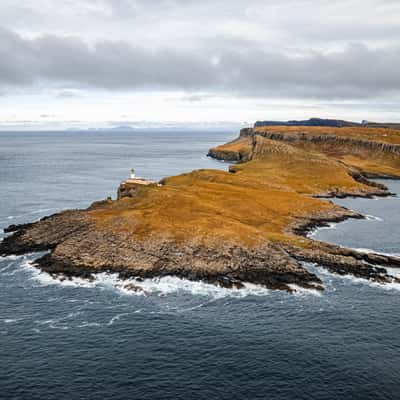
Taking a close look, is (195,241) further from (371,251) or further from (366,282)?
(371,251)

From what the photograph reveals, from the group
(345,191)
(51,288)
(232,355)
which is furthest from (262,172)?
(232,355)

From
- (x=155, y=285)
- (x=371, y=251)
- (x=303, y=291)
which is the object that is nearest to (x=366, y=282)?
(x=303, y=291)

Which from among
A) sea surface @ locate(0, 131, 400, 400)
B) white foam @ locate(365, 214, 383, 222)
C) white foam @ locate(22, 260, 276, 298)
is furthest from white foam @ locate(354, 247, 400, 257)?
white foam @ locate(365, 214, 383, 222)

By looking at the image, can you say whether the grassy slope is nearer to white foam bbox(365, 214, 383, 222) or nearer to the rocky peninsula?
the rocky peninsula

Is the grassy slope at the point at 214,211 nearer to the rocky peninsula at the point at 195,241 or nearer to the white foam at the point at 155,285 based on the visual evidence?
the rocky peninsula at the point at 195,241

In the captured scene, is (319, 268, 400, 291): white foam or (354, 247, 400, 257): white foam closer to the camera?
(319, 268, 400, 291): white foam

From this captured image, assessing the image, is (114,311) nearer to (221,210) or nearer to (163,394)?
(163,394)

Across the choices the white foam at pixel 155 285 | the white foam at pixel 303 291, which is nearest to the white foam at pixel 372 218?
the white foam at pixel 303 291

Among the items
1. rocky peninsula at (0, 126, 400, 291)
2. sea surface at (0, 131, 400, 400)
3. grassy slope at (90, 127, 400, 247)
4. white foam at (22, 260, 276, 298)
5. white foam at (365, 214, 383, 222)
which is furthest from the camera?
white foam at (365, 214, 383, 222)
